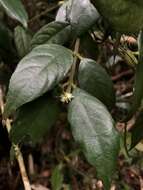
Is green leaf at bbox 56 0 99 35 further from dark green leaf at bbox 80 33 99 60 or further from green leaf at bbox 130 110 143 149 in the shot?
green leaf at bbox 130 110 143 149

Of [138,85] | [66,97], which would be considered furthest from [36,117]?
[138,85]

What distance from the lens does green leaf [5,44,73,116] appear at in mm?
731

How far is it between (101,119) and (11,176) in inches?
43.9

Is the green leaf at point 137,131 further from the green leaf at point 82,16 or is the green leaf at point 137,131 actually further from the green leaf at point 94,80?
the green leaf at point 82,16

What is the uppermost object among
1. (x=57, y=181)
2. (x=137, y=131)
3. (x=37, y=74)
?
(x=37, y=74)

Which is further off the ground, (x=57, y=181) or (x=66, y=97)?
(x=66, y=97)

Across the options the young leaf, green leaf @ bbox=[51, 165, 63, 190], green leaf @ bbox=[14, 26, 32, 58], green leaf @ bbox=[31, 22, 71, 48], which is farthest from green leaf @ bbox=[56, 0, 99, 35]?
green leaf @ bbox=[51, 165, 63, 190]

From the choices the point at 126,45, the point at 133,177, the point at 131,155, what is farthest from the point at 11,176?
the point at 126,45

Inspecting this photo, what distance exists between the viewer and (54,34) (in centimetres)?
91

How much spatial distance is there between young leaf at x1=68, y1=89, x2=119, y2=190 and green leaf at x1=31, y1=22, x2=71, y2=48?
0.48ft

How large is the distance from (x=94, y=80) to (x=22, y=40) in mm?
321

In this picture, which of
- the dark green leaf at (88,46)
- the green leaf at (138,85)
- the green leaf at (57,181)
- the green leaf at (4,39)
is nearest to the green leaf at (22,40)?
the green leaf at (4,39)

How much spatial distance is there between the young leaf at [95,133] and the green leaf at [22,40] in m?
0.34

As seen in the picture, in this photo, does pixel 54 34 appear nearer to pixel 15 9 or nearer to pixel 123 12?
pixel 15 9
